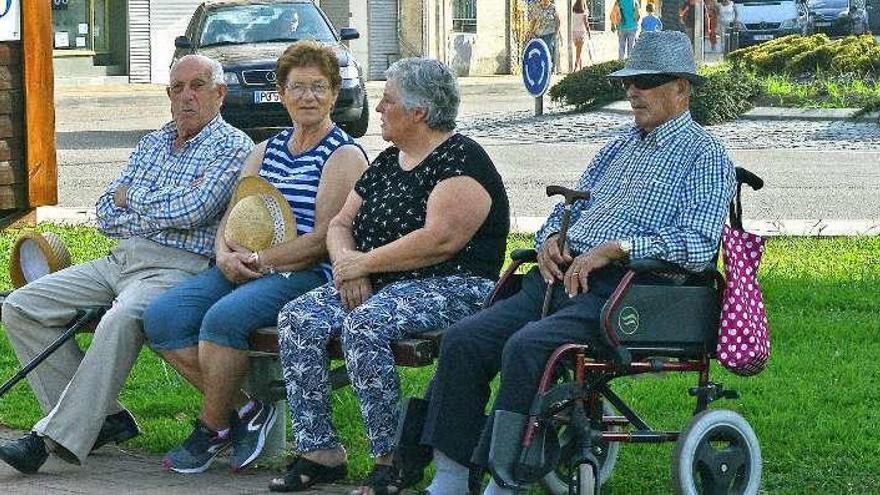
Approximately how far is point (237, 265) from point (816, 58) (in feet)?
64.8

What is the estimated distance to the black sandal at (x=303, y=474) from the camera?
21.6ft

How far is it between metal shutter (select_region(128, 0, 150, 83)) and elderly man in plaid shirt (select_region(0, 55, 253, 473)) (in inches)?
1207

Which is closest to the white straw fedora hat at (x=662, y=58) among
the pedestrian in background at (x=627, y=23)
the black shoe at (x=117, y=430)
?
the black shoe at (x=117, y=430)

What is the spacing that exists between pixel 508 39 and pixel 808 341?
35.4 m

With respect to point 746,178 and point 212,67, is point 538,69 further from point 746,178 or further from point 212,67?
point 746,178

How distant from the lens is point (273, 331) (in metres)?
6.81

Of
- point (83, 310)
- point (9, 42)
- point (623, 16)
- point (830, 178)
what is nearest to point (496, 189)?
point (83, 310)

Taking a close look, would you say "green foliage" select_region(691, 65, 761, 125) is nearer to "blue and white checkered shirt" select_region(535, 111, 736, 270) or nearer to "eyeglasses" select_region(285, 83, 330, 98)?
"eyeglasses" select_region(285, 83, 330, 98)

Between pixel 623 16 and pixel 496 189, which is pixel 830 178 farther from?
pixel 623 16

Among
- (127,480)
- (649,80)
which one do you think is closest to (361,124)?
(127,480)

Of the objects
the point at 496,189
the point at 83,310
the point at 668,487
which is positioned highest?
the point at 496,189

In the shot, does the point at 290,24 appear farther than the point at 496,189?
Yes

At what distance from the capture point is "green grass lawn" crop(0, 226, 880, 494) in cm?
661

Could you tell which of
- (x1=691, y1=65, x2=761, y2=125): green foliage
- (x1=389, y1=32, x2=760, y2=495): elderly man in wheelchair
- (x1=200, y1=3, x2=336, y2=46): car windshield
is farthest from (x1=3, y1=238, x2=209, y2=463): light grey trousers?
(x1=691, y1=65, x2=761, y2=125): green foliage
